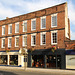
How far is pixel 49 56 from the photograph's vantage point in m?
24.1

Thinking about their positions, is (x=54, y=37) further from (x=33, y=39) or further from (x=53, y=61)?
(x=33, y=39)

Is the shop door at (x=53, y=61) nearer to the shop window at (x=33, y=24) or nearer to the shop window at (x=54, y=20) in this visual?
the shop window at (x=54, y=20)

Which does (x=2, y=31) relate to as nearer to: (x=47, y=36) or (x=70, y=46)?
(x=47, y=36)

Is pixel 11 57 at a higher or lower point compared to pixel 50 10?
lower

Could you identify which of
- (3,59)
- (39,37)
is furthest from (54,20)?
(3,59)

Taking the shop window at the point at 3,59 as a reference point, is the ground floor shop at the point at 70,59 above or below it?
above

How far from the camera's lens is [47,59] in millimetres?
24297

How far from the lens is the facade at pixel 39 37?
909 inches

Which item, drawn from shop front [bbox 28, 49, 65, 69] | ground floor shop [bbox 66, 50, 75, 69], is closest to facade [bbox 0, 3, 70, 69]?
shop front [bbox 28, 49, 65, 69]

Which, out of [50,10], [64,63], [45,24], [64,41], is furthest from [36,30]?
[64,63]

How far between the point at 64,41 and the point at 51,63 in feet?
15.0

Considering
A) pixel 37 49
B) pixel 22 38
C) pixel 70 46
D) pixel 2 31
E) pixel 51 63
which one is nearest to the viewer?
pixel 70 46

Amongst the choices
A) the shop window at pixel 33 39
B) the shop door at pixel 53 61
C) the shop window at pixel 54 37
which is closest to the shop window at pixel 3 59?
the shop window at pixel 33 39

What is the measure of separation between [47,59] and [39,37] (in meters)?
4.31
